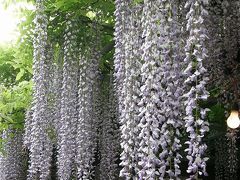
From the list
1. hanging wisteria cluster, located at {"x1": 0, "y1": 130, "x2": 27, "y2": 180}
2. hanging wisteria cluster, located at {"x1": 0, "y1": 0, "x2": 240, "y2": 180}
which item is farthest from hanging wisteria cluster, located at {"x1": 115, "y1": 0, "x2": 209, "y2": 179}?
hanging wisteria cluster, located at {"x1": 0, "y1": 130, "x2": 27, "y2": 180}

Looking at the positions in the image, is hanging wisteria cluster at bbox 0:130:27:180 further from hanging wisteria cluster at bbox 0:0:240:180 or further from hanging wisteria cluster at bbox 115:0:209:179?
hanging wisteria cluster at bbox 115:0:209:179

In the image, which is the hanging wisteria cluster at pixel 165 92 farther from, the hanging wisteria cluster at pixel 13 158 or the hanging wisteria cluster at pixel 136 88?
the hanging wisteria cluster at pixel 13 158

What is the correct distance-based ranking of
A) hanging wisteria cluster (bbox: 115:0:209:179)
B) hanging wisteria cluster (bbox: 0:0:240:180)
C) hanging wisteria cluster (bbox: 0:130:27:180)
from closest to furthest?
hanging wisteria cluster (bbox: 115:0:209:179)
hanging wisteria cluster (bbox: 0:0:240:180)
hanging wisteria cluster (bbox: 0:130:27:180)

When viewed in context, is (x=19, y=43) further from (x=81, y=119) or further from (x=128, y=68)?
(x=128, y=68)

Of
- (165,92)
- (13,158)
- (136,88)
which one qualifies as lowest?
(13,158)

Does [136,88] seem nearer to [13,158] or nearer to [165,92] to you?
[165,92]

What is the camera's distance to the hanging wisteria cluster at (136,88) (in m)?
3.79

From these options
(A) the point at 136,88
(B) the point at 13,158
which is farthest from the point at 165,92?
(B) the point at 13,158

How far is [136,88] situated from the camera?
4.48 metres

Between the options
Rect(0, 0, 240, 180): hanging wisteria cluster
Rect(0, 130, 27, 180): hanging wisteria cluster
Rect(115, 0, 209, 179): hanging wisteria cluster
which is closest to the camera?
Rect(115, 0, 209, 179): hanging wisteria cluster

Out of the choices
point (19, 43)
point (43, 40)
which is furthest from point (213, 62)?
point (19, 43)

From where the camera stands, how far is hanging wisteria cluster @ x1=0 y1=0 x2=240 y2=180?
3791 mm

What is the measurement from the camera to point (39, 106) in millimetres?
6801

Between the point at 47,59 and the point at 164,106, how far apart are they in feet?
12.7
